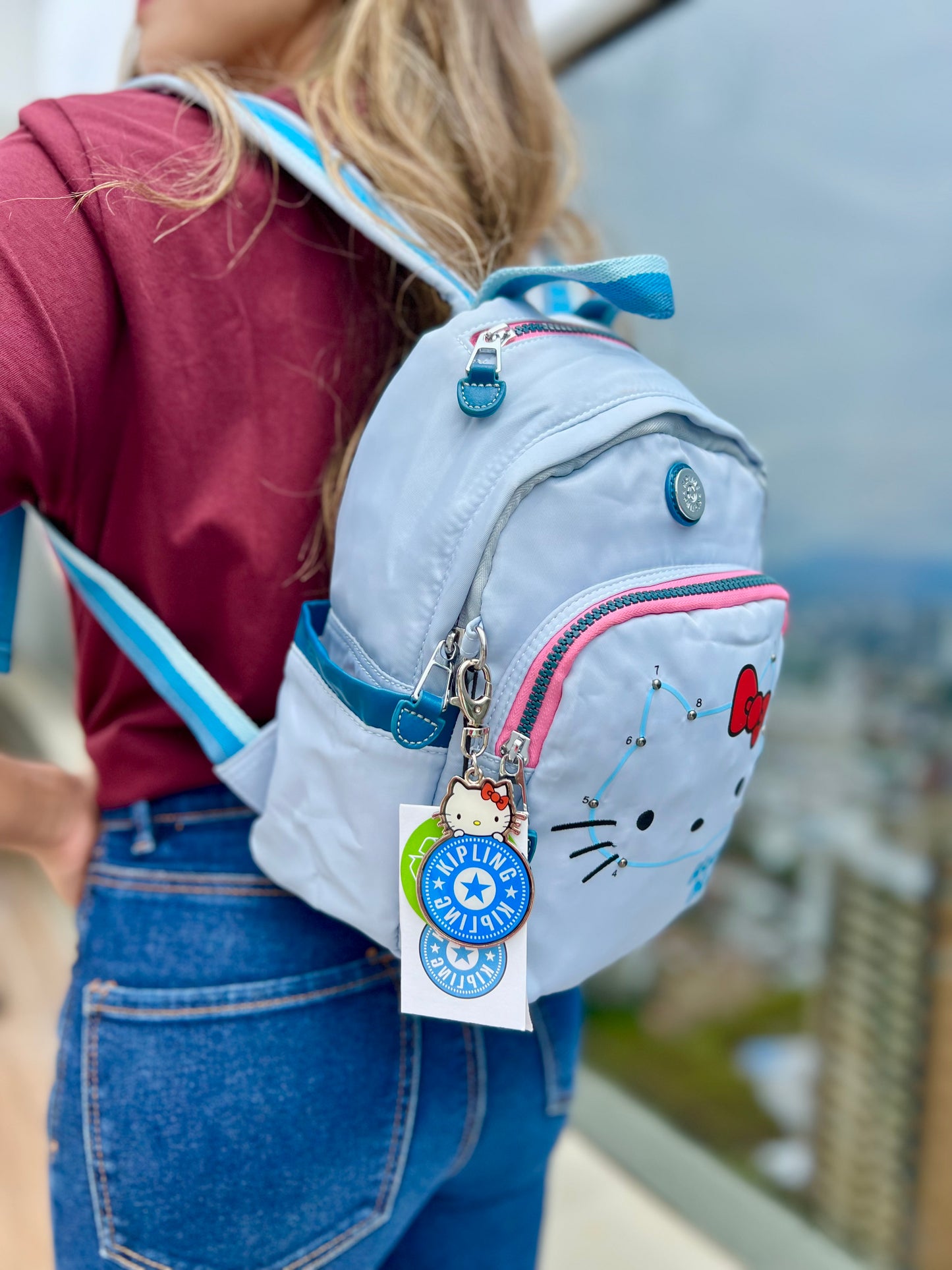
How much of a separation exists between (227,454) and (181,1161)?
40 centimetres

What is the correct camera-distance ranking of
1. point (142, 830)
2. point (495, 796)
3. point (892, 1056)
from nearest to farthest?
point (495, 796)
point (142, 830)
point (892, 1056)

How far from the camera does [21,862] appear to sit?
89.2 inches

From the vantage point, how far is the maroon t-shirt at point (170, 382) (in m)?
0.42

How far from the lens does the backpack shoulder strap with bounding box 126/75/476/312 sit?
1.60 feet

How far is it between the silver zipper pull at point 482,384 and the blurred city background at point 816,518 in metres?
0.66

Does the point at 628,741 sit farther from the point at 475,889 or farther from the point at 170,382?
the point at 170,382

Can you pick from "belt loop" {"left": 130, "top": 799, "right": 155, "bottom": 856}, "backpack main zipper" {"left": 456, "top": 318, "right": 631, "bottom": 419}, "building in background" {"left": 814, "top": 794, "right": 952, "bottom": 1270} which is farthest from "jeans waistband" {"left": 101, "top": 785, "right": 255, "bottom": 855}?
"building in background" {"left": 814, "top": 794, "right": 952, "bottom": 1270}

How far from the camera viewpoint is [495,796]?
16.3 inches

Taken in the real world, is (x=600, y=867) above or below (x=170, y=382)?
below

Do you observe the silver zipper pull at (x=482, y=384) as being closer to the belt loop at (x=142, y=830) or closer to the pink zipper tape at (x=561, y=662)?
the pink zipper tape at (x=561, y=662)

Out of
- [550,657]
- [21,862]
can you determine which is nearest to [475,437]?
[550,657]

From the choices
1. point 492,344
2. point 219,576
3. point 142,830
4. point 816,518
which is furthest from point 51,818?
point 816,518

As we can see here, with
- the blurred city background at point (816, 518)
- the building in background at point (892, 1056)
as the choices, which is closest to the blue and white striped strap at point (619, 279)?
the blurred city background at point (816, 518)

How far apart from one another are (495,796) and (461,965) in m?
0.09
